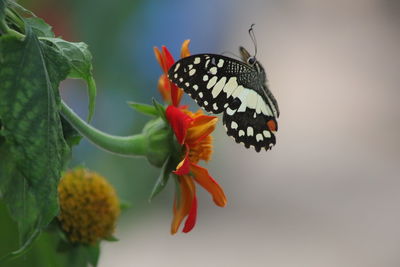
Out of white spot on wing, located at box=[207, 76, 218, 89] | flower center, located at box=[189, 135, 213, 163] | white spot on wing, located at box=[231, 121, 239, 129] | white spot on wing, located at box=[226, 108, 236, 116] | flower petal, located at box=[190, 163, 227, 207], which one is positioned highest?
white spot on wing, located at box=[207, 76, 218, 89]

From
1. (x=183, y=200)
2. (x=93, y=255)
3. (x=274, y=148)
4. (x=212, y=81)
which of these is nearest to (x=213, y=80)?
(x=212, y=81)

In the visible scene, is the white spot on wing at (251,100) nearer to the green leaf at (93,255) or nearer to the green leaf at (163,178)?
the green leaf at (163,178)

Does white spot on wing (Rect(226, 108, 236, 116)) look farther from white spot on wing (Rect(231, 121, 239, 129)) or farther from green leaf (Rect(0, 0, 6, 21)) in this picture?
green leaf (Rect(0, 0, 6, 21))

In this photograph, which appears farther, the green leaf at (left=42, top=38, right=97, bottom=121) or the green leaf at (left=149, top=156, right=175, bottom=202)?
the green leaf at (left=149, top=156, right=175, bottom=202)

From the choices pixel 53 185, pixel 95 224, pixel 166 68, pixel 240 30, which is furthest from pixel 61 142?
pixel 240 30

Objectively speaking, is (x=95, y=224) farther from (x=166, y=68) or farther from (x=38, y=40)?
(x=38, y=40)

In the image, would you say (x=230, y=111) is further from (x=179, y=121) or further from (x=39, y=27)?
(x=39, y=27)

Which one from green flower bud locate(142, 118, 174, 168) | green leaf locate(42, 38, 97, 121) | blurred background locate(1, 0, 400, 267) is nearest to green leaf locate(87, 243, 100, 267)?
green flower bud locate(142, 118, 174, 168)
